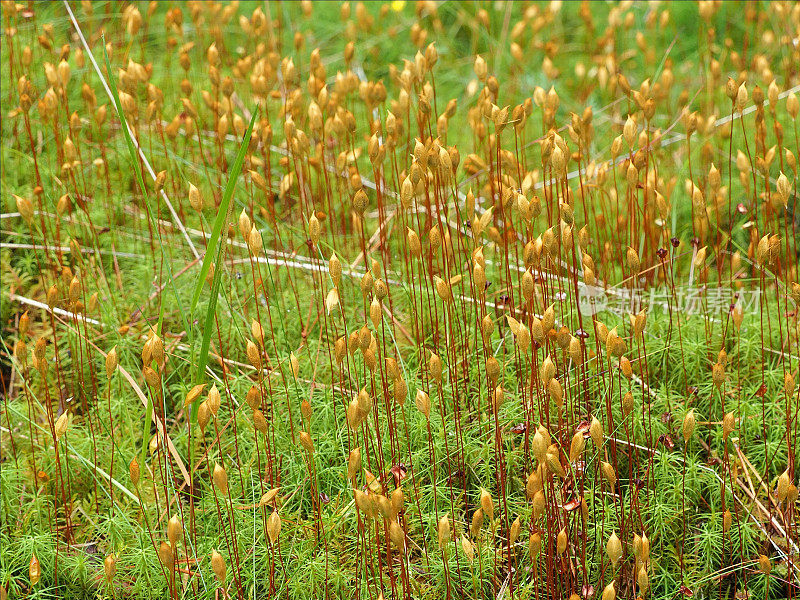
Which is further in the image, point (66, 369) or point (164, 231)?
point (164, 231)

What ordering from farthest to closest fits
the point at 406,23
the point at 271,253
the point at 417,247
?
1. the point at 406,23
2. the point at 271,253
3. the point at 417,247

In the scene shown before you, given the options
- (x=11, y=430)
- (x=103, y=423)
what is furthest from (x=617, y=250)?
(x=11, y=430)

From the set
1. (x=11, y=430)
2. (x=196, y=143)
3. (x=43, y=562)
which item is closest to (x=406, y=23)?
(x=196, y=143)

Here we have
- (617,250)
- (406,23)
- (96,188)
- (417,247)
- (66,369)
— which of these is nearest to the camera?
(417,247)

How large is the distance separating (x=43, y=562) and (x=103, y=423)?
39cm

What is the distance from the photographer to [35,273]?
107 inches

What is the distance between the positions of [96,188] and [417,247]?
1763 mm

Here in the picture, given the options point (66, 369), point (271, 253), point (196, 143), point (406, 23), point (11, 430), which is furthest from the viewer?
point (406, 23)

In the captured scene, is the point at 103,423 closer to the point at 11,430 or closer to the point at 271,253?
the point at 11,430

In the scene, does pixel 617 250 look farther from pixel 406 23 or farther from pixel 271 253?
pixel 406 23

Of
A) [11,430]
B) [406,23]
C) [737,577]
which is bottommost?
[737,577]

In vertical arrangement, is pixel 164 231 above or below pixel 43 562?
above

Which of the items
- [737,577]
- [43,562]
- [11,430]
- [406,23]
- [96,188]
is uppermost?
[406,23]

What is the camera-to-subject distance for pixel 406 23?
429 cm
